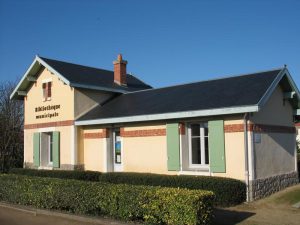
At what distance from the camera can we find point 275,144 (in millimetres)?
13945

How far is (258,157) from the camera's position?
1258cm

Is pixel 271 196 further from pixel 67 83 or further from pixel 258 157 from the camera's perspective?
Result: pixel 67 83

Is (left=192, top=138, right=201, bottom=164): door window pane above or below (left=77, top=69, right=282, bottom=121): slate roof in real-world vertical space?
below

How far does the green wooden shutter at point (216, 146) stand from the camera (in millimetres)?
12555

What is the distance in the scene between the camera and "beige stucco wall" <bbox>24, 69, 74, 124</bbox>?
18.3m

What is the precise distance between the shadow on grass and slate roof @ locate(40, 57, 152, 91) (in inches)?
394

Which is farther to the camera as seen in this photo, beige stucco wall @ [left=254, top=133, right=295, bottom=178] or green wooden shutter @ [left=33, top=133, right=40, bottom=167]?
green wooden shutter @ [left=33, top=133, right=40, bottom=167]

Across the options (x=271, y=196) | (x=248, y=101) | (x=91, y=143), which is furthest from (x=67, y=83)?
(x=271, y=196)

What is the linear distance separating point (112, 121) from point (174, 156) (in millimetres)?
3325

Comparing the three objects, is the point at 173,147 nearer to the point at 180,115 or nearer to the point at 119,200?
the point at 180,115

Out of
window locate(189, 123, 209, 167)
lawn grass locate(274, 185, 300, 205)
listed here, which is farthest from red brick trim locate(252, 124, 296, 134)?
lawn grass locate(274, 185, 300, 205)

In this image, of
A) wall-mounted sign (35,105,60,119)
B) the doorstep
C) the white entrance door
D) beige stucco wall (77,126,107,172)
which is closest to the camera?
the doorstep

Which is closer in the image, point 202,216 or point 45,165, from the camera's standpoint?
point 202,216

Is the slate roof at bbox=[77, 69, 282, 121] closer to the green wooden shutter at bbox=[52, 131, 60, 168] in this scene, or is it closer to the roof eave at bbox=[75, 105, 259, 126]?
the roof eave at bbox=[75, 105, 259, 126]
